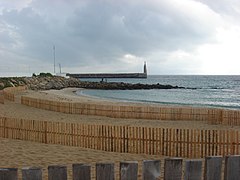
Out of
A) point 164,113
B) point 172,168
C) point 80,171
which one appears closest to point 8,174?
point 80,171

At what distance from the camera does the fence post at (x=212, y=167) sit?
3.36m

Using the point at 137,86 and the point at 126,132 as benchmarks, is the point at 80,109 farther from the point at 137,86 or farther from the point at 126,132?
the point at 137,86

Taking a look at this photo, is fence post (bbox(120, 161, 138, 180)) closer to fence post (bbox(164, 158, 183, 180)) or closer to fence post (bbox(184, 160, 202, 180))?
fence post (bbox(164, 158, 183, 180))

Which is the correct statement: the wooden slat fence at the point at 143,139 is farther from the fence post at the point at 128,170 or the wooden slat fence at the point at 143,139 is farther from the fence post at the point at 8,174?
the fence post at the point at 8,174

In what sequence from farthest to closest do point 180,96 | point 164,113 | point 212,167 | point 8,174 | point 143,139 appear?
point 180,96
point 164,113
point 143,139
point 212,167
point 8,174

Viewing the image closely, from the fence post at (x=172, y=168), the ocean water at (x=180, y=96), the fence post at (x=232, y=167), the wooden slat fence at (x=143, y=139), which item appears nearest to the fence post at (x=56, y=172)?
the fence post at (x=172, y=168)

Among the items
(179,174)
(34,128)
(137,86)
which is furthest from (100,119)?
(137,86)

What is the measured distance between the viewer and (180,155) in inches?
396

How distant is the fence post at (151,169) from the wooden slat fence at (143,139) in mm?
6761

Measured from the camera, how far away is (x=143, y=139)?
33.7ft

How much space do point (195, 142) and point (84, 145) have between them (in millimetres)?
3935

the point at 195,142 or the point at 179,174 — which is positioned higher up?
the point at 179,174

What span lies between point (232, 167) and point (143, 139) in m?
6.90

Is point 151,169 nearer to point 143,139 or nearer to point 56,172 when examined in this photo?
point 56,172
